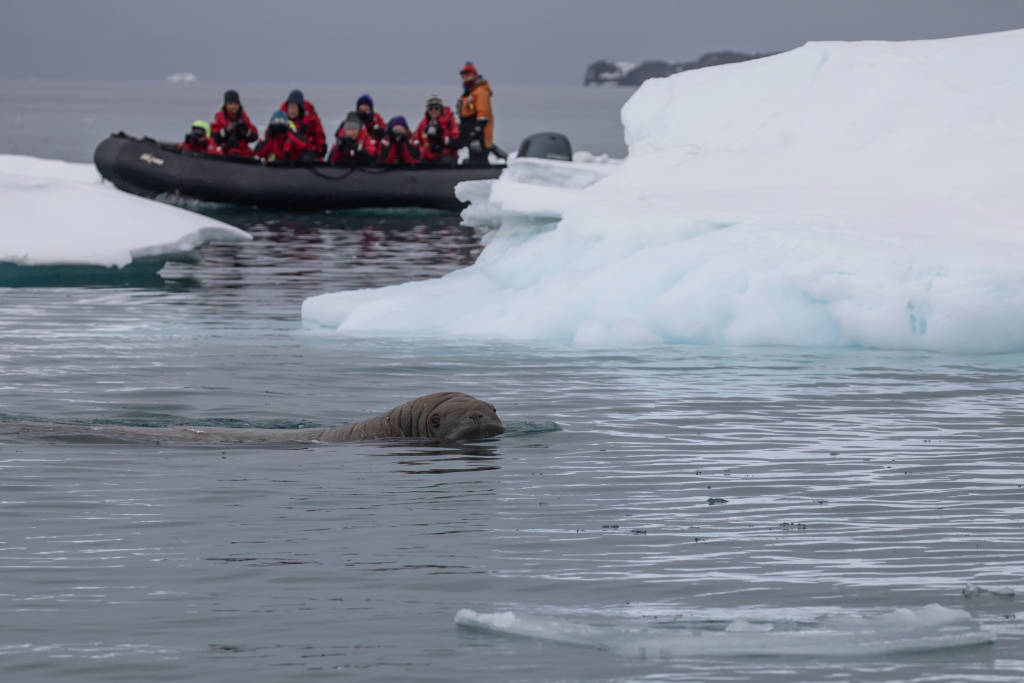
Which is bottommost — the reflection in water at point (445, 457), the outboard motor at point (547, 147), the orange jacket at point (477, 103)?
the reflection in water at point (445, 457)

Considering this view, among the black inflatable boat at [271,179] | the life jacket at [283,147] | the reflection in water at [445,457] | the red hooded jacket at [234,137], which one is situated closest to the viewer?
the reflection in water at [445,457]

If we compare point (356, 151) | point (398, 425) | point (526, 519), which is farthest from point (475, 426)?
point (356, 151)

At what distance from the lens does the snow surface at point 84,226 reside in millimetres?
15266

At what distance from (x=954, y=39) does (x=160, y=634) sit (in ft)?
37.5

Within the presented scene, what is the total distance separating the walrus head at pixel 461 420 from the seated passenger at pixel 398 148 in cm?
1717

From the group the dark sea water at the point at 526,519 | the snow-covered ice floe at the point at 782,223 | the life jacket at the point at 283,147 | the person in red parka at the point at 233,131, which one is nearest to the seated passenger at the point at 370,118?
the life jacket at the point at 283,147

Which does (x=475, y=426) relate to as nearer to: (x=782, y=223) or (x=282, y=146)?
(x=782, y=223)

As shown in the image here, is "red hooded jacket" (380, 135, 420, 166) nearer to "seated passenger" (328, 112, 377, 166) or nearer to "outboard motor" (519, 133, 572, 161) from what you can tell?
"seated passenger" (328, 112, 377, 166)

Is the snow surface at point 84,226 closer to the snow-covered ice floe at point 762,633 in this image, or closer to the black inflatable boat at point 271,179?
the black inflatable boat at point 271,179

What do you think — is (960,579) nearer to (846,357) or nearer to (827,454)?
(827,454)

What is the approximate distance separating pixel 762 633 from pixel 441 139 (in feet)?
70.6

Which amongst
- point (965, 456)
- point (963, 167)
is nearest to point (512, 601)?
point (965, 456)

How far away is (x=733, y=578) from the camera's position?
5371 millimetres

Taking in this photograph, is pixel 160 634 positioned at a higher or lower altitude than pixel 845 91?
lower
